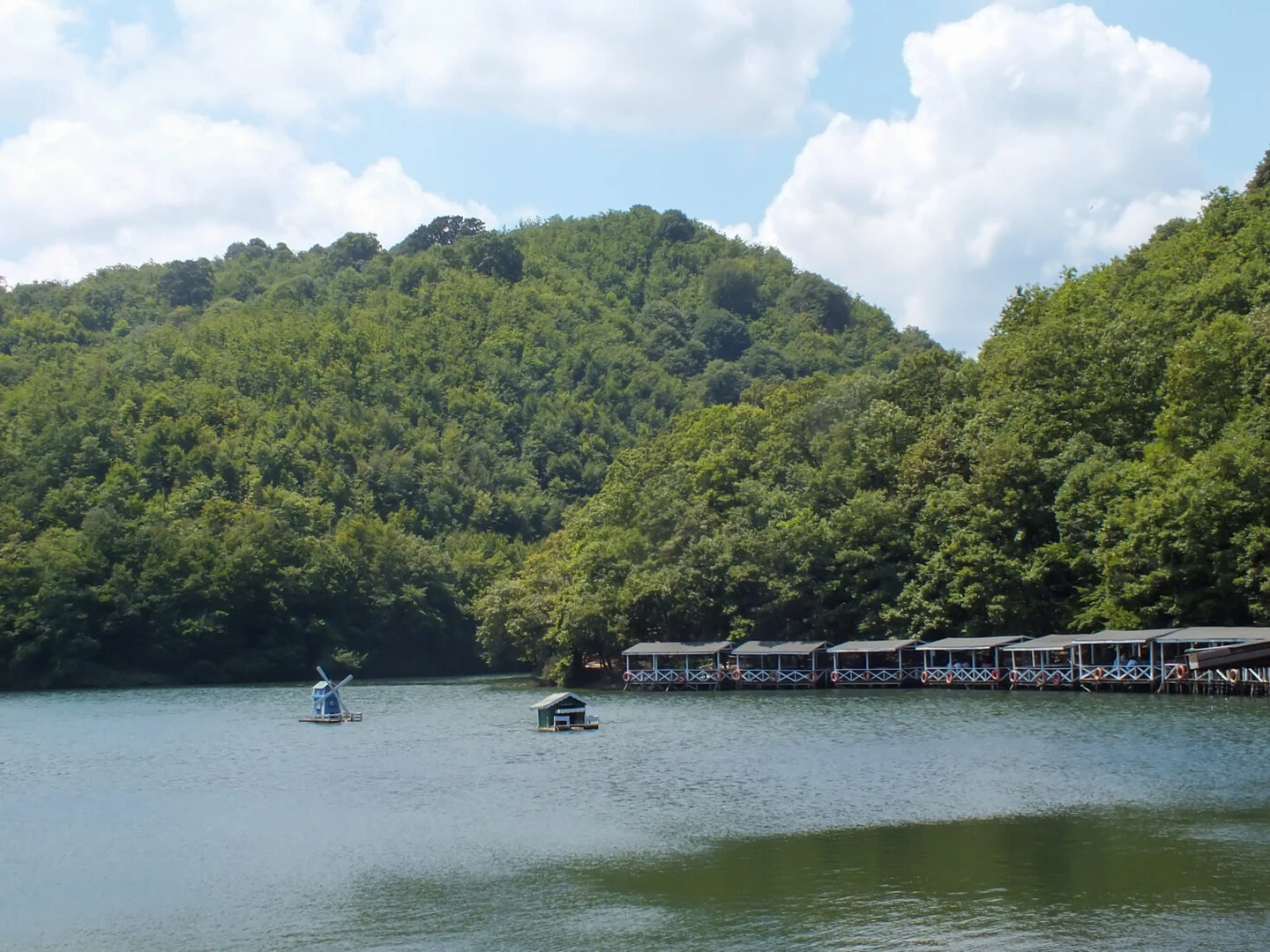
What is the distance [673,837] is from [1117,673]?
38518 millimetres

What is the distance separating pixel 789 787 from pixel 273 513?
8605 cm

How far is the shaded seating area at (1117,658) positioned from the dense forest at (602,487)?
2.42 meters

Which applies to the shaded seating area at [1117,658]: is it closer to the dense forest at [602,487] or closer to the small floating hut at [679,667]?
the dense forest at [602,487]

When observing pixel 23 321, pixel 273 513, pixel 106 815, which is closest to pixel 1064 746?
pixel 106 815

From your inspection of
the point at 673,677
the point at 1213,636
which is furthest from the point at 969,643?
the point at 673,677

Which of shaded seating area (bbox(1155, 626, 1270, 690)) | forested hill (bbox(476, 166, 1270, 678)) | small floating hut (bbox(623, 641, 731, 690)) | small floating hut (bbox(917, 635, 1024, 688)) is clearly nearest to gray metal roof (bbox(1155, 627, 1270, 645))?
shaded seating area (bbox(1155, 626, 1270, 690))

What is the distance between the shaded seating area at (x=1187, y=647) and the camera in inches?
2238

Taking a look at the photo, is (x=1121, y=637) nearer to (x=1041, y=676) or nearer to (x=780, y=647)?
(x=1041, y=676)

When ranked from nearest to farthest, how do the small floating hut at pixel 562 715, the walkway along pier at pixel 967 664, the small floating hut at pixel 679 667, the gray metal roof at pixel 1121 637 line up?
1. the small floating hut at pixel 562 715
2. the walkway along pier at pixel 967 664
3. the gray metal roof at pixel 1121 637
4. the small floating hut at pixel 679 667

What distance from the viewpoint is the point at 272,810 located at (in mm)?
38000

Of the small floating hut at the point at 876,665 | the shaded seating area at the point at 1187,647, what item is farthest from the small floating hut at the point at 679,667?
the shaded seating area at the point at 1187,647

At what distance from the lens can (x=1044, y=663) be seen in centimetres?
6931

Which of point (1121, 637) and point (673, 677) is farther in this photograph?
point (673, 677)

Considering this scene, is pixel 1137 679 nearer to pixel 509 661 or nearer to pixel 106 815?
pixel 106 815
